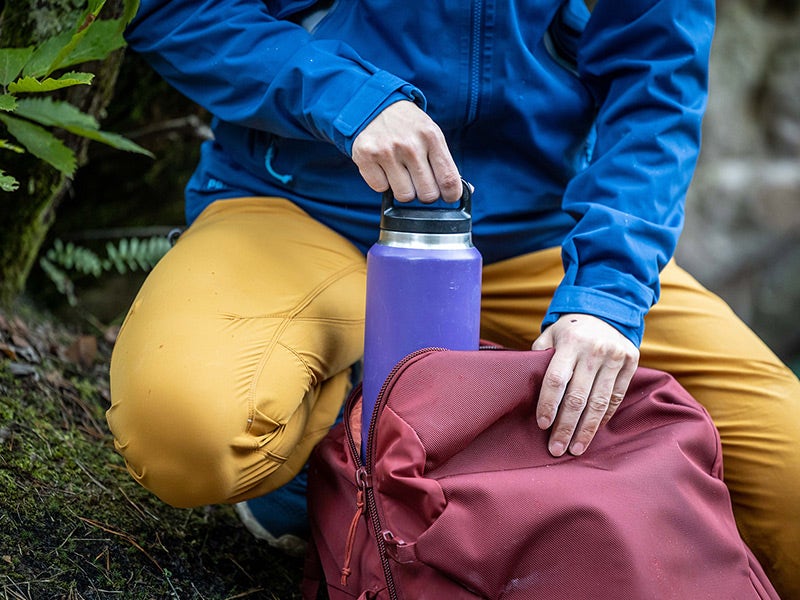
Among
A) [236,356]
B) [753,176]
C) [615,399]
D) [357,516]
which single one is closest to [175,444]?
[236,356]

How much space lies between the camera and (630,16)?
193 cm

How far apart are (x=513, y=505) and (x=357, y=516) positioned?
28 cm

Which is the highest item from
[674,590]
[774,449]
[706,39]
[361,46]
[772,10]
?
[361,46]

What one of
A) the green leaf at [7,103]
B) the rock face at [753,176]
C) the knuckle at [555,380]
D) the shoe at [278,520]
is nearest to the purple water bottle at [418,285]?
the knuckle at [555,380]

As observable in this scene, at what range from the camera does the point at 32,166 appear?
206cm

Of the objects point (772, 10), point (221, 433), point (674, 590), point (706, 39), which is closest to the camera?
point (674, 590)

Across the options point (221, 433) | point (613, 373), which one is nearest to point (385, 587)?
point (221, 433)

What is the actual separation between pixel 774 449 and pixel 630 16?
3.28ft

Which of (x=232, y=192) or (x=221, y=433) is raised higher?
(x=232, y=192)

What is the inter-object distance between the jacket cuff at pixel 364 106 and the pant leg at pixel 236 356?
1.10 feet

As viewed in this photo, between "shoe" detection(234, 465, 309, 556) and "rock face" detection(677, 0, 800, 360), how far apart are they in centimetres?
489

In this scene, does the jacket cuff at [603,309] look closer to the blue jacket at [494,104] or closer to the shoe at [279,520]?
the blue jacket at [494,104]

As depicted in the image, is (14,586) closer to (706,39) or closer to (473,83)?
(473,83)

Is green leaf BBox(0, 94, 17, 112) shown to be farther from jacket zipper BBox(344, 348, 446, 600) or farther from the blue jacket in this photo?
jacket zipper BBox(344, 348, 446, 600)
